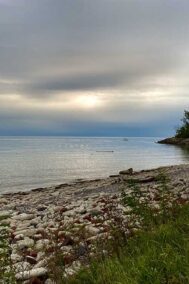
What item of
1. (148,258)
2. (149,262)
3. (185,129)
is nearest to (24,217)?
(148,258)

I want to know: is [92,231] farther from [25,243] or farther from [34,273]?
[34,273]

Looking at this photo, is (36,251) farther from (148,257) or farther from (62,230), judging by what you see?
(148,257)

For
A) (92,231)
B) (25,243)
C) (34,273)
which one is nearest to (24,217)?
(25,243)

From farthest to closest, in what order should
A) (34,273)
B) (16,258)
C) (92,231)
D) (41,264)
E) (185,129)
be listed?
(185,129) < (92,231) < (16,258) < (41,264) < (34,273)

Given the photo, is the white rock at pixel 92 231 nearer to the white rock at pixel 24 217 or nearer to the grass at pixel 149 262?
→ the grass at pixel 149 262

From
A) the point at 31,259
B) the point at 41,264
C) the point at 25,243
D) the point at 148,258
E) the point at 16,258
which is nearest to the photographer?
the point at 148,258

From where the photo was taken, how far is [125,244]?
285 inches

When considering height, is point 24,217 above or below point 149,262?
below

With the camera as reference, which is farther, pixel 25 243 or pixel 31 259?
pixel 25 243

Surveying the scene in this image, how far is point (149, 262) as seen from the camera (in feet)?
18.0

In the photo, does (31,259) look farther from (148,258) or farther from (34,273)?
(148,258)

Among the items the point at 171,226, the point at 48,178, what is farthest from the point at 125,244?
the point at 48,178

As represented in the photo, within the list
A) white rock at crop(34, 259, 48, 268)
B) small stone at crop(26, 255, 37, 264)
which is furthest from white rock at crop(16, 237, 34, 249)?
white rock at crop(34, 259, 48, 268)

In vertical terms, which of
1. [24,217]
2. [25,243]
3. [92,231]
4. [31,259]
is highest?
[92,231]
